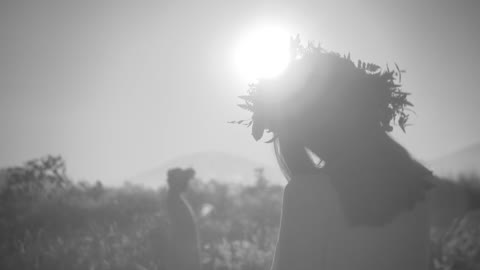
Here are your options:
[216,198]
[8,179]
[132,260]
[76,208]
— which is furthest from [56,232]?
[216,198]

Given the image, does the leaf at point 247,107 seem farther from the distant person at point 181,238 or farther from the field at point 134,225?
the field at point 134,225

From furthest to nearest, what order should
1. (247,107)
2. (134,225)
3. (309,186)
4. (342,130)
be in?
(134,225) < (247,107) < (342,130) < (309,186)

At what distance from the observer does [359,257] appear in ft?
4.35

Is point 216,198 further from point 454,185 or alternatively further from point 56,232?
point 454,185

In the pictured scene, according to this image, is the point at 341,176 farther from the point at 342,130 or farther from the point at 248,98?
the point at 248,98

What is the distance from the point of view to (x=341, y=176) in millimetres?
1334

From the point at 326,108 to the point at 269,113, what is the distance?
28 cm

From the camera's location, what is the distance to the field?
759 cm

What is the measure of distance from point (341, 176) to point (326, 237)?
0.78ft

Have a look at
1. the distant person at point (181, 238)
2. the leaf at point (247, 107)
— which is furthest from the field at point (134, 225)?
the leaf at point (247, 107)

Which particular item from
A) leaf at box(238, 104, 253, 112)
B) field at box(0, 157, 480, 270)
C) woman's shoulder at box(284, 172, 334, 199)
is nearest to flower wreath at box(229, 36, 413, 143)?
leaf at box(238, 104, 253, 112)

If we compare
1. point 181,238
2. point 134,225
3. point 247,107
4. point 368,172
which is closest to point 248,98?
point 247,107

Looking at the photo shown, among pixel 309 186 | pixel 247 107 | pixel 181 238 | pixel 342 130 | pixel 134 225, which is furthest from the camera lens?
pixel 134 225

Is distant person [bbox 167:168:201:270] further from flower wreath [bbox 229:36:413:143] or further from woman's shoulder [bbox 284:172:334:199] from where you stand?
woman's shoulder [bbox 284:172:334:199]
